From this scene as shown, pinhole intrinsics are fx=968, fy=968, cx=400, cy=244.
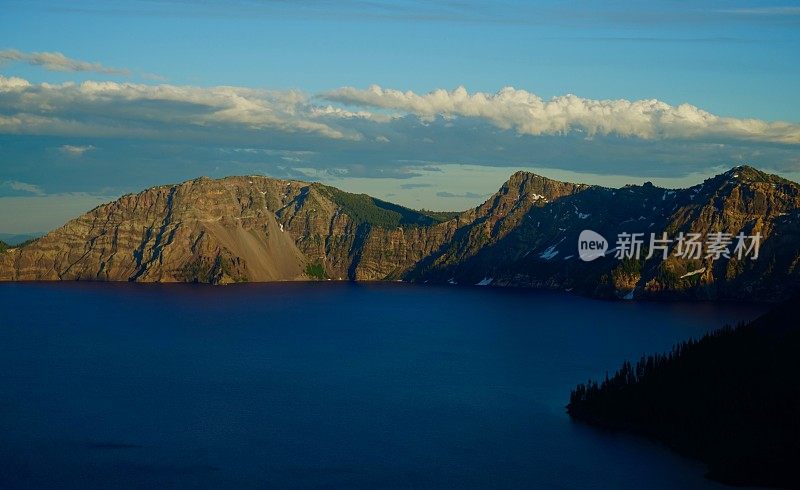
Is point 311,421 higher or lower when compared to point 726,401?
lower

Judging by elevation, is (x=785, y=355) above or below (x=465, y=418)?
above

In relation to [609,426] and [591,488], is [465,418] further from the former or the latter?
[591,488]

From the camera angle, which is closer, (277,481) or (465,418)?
(277,481)

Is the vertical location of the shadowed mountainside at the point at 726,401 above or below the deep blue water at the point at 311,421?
above

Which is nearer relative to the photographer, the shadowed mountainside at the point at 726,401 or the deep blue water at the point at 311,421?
the deep blue water at the point at 311,421

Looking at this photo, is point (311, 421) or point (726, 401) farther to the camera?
point (311, 421)

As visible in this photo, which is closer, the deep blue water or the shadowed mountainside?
the deep blue water

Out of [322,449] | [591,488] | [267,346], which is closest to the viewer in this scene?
[591,488]

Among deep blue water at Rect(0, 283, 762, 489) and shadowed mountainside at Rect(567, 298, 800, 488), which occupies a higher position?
shadowed mountainside at Rect(567, 298, 800, 488)

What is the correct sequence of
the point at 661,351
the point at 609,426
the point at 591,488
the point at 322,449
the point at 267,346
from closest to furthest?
the point at 591,488
the point at 322,449
the point at 609,426
the point at 661,351
the point at 267,346

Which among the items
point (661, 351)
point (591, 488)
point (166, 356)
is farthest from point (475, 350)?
point (591, 488)
